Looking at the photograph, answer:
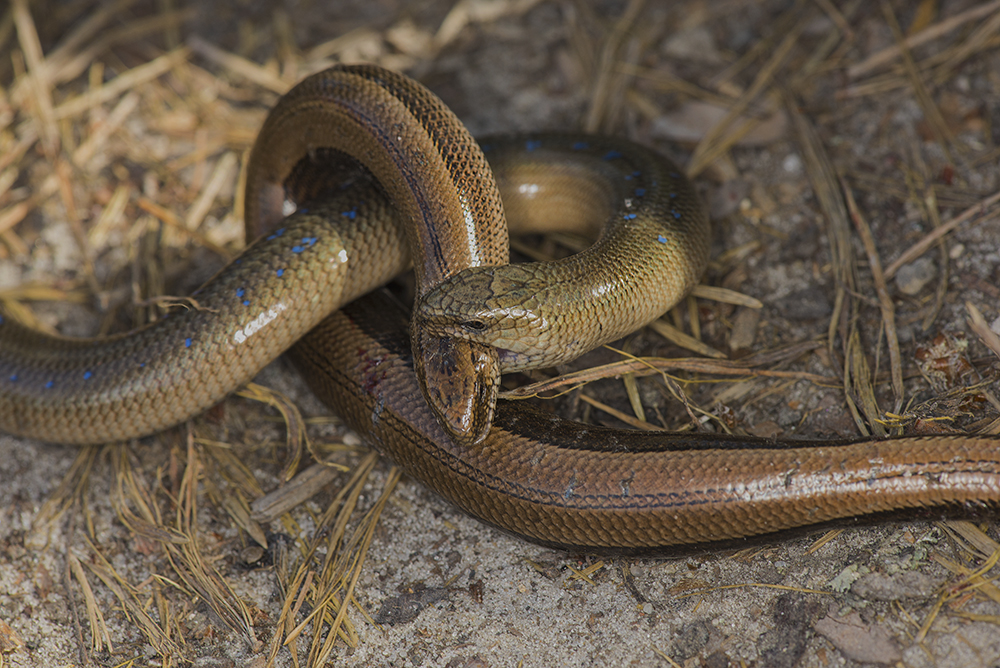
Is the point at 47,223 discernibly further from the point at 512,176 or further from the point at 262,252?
the point at 512,176

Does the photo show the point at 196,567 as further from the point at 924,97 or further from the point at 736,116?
the point at 924,97

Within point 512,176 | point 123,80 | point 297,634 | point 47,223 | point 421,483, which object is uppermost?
point 123,80

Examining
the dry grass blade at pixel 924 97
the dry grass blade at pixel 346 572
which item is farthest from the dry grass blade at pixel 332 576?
the dry grass blade at pixel 924 97

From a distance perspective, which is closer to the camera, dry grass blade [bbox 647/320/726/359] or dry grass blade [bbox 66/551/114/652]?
dry grass blade [bbox 66/551/114/652]

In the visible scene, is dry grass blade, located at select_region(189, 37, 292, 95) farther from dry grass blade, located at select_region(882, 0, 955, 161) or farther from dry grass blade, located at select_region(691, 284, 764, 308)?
dry grass blade, located at select_region(882, 0, 955, 161)

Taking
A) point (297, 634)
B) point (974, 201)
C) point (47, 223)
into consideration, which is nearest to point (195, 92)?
point (47, 223)

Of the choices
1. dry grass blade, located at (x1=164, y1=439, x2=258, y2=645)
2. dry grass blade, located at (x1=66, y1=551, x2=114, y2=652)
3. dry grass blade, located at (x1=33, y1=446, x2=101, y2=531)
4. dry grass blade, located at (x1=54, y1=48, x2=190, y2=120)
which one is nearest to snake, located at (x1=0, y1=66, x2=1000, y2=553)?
dry grass blade, located at (x1=33, y1=446, x2=101, y2=531)

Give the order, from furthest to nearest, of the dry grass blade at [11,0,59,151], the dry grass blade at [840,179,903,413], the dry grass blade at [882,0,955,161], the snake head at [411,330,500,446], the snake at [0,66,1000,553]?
the dry grass blade at [11,0,59,151] → the dry grass blade at [882,0,955,161] → the dry grass blade at [840,179,903,413] → the snake head at [411,330,500,446] → the snake at [0,66,1000,553]
